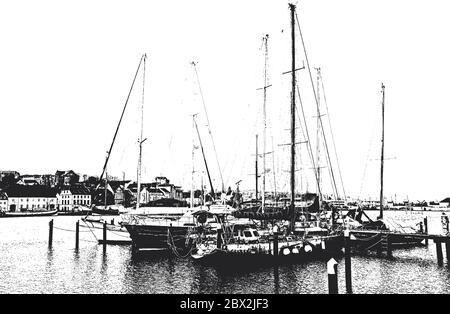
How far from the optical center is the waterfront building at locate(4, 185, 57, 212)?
165 meters

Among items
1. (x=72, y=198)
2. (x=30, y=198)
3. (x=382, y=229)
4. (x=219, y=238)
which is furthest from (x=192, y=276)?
(x=72, y=198)

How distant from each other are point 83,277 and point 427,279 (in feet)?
78.7

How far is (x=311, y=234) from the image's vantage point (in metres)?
39.7

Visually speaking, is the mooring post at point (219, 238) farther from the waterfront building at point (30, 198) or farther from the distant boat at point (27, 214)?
the waterfront building at point (30, 198)

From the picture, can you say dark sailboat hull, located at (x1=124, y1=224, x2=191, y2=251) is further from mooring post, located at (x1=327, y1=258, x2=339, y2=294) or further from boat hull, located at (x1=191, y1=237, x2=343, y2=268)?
mooring post, located at (x1=327, y1=258, x2=339, y2=294)

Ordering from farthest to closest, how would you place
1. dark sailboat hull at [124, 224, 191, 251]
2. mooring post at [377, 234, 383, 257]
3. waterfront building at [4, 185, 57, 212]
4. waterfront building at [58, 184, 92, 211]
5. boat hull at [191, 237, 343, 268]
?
waterfront building at [58, 184, 92, 211] < waterfront building at [4, 185, 57, 212] < dark sailboat hull at [124, 224, 191, 251] < mooring post at [377, 234, 383, 257] < boat hull at [191, 237, 343, 268]

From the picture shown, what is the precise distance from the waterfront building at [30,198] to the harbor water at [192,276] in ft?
452

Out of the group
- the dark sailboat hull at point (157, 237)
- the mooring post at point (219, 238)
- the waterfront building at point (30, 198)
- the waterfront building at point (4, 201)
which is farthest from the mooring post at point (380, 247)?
the waterfront building at point (4, 201)

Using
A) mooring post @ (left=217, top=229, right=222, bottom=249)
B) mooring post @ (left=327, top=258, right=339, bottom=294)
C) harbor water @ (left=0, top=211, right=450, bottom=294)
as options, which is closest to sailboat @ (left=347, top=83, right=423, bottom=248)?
harbor water @ (left=0, top=211, right=450, bottom=294)

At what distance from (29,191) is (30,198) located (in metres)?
3.00

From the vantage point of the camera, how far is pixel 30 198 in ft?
554

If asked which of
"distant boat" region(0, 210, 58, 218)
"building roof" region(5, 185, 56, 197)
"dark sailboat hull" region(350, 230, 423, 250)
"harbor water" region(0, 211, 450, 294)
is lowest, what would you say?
"distant boat" region(0, 210, 58, 218)

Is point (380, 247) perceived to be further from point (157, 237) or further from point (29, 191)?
point (29, 191)
